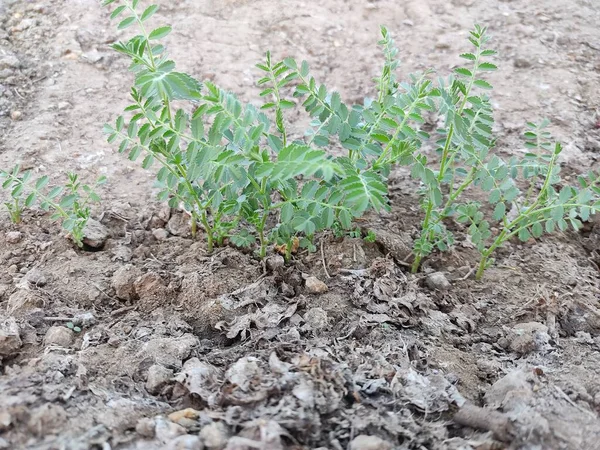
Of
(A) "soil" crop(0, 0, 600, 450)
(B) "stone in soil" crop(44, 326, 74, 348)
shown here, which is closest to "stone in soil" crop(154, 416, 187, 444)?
(A) "soil" crop(0, 0, 600, 450)

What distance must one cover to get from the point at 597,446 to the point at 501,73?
2.17 meters

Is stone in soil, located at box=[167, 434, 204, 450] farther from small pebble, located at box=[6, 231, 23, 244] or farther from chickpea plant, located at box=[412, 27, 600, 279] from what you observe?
small pebble, located at box=[6, 231, 23, 244]

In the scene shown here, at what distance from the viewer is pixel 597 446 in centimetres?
131

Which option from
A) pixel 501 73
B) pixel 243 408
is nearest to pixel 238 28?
pixel 501 73

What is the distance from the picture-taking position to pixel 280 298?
1960 mm

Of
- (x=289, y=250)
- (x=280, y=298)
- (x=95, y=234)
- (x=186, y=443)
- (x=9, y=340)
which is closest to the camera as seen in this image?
(x=186, y=443)

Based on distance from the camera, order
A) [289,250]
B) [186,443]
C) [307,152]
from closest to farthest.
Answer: [186,443] < [307,152] < [289,250]

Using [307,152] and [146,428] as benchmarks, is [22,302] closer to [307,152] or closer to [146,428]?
[146,428]

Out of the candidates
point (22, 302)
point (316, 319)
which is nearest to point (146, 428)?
point (316, 319)

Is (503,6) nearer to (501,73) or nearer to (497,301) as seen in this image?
(501,73)

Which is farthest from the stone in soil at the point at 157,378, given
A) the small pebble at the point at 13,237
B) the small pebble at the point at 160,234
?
the small pebble at the point at 13,237

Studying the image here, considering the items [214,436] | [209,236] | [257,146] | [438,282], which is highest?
[257,146]

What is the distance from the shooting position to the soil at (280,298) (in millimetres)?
1347

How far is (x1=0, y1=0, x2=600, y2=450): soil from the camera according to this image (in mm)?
1347
